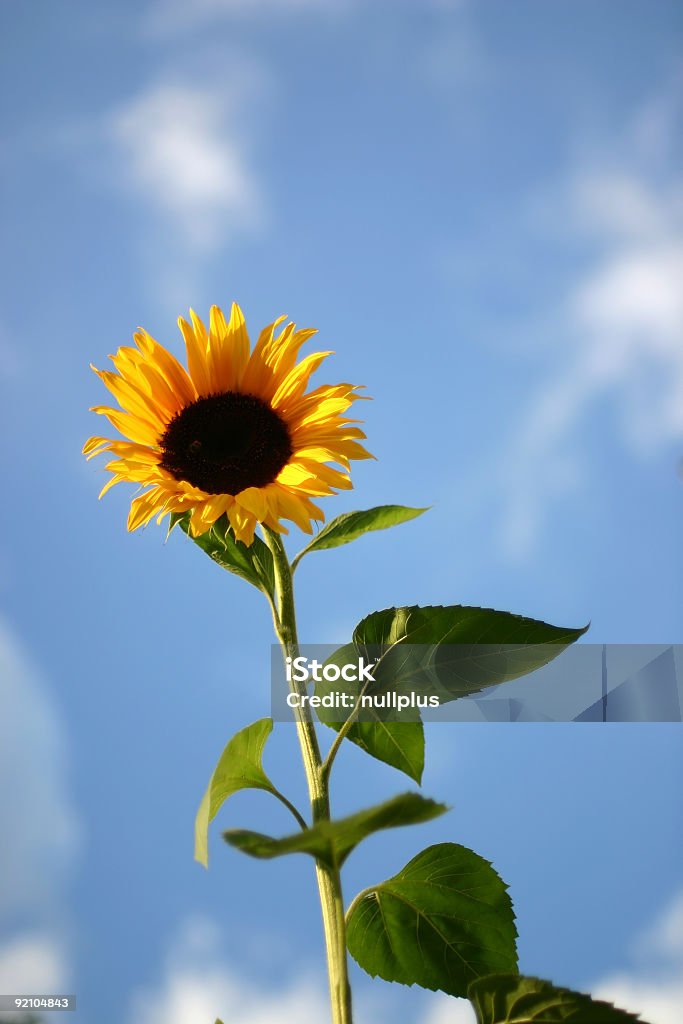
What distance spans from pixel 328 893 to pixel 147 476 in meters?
0.32

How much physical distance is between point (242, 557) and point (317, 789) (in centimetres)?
18

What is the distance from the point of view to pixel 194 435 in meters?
0.74

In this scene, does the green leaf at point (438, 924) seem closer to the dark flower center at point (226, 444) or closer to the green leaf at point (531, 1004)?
the green leaf at point (531, 1004)

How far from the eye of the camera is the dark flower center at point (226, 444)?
2.27 ft

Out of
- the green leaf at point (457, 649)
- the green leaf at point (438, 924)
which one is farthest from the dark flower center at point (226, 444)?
the green leaf at point (438, 924)

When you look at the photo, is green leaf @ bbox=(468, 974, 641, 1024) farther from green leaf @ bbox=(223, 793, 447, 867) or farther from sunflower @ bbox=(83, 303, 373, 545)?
sunflower @ bbox=(83, 303, 373, 545)

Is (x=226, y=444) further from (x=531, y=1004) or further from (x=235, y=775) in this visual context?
(x=531, y=1004)

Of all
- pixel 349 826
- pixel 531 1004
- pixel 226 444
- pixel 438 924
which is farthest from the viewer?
pixel 226 444

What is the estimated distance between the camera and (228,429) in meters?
0.74

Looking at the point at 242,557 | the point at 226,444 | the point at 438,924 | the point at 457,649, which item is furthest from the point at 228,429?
the point at 438,924

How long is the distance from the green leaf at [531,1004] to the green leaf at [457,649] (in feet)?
0.55

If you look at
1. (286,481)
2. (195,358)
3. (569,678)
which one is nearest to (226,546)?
(286,481)

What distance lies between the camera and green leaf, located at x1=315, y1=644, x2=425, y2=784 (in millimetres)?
590

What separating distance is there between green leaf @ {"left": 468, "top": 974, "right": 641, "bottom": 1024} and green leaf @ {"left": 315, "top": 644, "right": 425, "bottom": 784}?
125 mm
